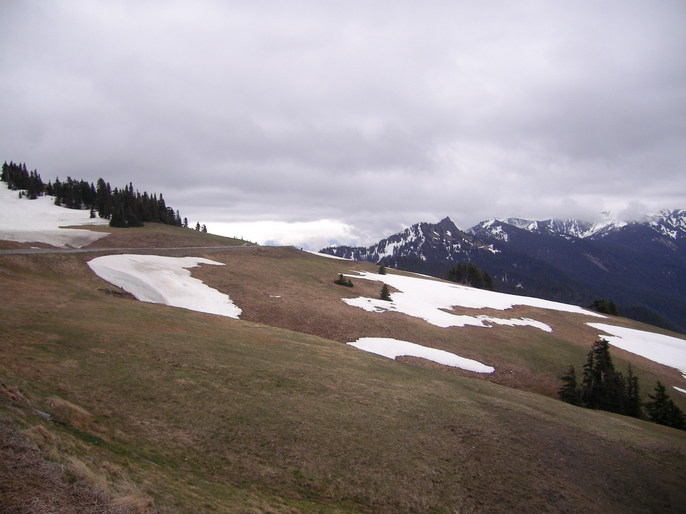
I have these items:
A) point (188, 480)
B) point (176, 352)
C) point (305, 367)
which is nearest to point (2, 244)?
point (176, 352)

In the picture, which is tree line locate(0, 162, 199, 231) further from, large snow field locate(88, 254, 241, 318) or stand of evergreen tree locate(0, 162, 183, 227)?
large snow field locate(88, 254, 241, 318)

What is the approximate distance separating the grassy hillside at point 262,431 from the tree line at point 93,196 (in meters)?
86.8

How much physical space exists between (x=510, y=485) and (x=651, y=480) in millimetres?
9939

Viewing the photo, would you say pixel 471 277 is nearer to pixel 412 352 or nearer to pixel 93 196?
pixel 412 352

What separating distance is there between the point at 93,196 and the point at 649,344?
6466 inches

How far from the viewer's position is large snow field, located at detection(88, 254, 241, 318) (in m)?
41.9

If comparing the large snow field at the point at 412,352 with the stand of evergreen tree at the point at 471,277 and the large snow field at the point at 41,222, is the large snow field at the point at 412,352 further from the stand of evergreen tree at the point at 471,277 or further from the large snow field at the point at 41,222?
the stand of evergreen tree at the point at 471,277

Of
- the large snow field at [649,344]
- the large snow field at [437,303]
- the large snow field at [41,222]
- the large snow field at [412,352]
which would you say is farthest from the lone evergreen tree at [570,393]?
the large snow field at [41,222]

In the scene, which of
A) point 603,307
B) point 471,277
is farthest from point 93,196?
point 603,307

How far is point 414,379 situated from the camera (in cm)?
2858

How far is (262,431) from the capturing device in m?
15.6

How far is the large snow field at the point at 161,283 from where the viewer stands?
41875mm

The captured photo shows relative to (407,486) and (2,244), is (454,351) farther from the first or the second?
(2,244)

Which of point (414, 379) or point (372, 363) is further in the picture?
point (372, 363)
